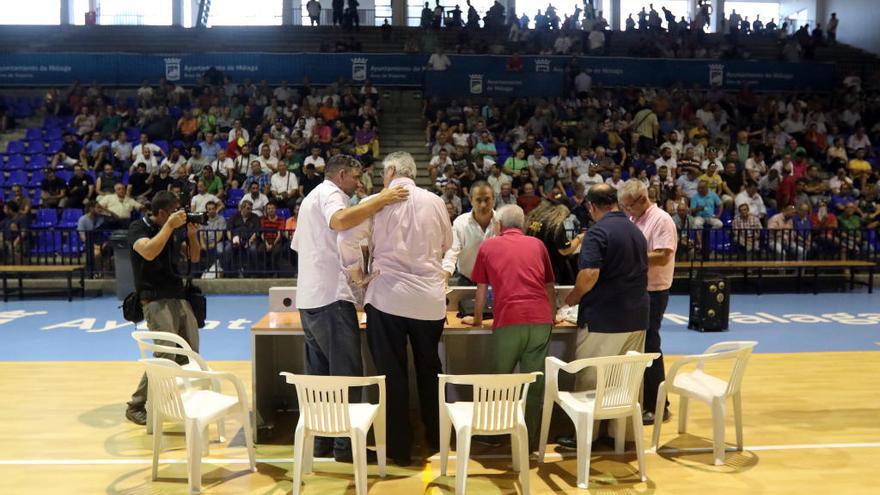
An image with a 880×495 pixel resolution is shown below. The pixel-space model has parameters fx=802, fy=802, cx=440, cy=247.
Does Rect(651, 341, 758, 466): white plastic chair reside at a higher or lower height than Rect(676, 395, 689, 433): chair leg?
higher

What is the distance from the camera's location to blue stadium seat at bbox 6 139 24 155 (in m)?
15.6

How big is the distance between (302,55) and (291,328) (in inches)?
548

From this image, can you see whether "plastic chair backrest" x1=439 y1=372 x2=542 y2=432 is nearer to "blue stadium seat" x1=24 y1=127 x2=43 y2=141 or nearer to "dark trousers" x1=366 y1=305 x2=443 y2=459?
"dark trousers" x1=366 y1=305 x2=443 y2=459

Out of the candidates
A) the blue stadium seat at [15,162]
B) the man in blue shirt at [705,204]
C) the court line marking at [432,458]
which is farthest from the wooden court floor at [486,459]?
the blue stadium seat at [15,162]

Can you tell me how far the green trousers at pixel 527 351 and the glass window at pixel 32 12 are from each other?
22.1m

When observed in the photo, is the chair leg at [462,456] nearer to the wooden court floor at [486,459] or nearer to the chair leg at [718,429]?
the wooden court floor at [486,459]

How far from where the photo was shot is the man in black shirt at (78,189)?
1340 centimetres

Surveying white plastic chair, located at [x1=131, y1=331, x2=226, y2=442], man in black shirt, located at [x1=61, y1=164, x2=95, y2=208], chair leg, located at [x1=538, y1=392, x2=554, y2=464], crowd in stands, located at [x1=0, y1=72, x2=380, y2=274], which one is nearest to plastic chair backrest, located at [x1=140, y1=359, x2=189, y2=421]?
white plastic chair, located at [x1=131, y1=331, x2=226, y2=442]

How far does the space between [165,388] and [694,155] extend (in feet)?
41.5

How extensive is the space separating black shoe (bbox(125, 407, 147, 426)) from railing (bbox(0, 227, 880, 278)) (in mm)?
6468

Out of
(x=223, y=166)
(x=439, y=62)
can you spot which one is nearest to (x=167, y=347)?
→ (x=223, y=166)

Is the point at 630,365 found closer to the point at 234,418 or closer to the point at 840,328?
the point at 234,418

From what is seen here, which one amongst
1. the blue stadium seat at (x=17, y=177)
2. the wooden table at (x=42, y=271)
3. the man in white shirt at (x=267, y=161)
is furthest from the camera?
the blue stadium seat at (x=17, y=177)

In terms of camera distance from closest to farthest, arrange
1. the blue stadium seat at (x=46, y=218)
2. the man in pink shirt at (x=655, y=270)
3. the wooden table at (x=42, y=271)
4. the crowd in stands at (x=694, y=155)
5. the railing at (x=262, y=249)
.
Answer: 1. the man in pink shirt at (x=655, y=270)
2. the wooden table at (x=42, y=271)
3. the railing at (x=262, y=249)
4. the crowd in stands at (x=694, y=155)
5. the blue stadium seat at (x=46, y=218)
